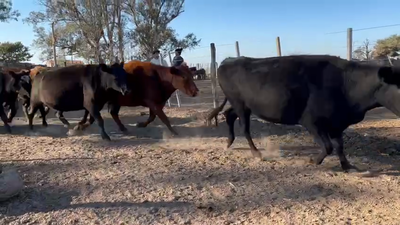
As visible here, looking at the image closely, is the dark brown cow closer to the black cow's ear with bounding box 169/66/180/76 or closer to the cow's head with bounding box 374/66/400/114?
the black cow's ear with bounding box 169/66/180/76

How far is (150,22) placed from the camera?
32.8m

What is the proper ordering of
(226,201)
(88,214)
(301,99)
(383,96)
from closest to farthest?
(88,214) < (226,201) < (383,96) < (301,99)

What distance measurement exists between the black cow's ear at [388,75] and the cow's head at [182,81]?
428 centimetres

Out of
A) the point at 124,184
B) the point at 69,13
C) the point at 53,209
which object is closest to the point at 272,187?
the point at 124,184

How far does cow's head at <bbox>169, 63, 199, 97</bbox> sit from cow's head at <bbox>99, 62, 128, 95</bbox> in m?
1.13

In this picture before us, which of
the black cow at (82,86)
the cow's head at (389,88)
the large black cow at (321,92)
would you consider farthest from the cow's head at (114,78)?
the cow's head at (389,88)

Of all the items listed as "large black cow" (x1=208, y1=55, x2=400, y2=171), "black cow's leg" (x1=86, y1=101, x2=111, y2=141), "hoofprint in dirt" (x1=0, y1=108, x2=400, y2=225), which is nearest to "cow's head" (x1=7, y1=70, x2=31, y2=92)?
"hoofprint in dirt" (x1=0, y1=108, x2=400, y2=225)

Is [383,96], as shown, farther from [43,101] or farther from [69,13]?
[69,13]

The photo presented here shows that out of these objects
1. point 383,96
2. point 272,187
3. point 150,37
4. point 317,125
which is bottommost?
point 272,187

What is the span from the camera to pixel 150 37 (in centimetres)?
3288

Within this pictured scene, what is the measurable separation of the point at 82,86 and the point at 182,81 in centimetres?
209

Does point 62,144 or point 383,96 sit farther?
point 62,144

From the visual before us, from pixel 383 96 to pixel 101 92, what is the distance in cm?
528

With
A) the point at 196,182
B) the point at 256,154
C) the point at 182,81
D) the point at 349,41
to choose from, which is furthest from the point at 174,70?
the point at 349,41
